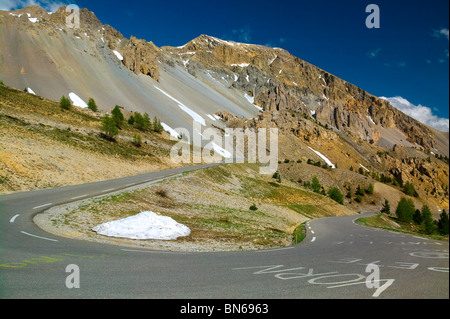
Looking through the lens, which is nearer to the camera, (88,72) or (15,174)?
(15,174)

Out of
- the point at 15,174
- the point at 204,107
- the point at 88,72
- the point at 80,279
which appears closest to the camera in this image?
the point at 80,279

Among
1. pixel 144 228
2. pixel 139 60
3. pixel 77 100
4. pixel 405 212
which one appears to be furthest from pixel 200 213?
pixel 139 60

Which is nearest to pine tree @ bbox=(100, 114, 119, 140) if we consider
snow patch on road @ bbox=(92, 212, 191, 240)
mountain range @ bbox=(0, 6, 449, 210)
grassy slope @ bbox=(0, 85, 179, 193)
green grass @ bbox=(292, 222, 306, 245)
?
grassy slope @ bbox=(0, 85, 179, 193)

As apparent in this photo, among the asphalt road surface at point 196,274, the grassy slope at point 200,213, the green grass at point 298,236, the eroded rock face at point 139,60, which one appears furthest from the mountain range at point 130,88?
the asphalt road surface at point 196,274

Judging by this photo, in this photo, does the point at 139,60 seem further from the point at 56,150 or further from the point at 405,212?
the point at 405,212

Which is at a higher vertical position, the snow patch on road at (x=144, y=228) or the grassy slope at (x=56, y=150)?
the grassy slope at (x=56, y=150)

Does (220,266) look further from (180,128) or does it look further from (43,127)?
(180,128)

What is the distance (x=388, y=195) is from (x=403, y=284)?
114940mm

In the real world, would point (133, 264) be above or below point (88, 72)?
below

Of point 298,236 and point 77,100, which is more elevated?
point 77,100

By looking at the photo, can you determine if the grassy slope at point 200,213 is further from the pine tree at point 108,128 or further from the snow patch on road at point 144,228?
the pine tree at point 108,128

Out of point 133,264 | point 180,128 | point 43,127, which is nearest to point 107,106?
point 180,128

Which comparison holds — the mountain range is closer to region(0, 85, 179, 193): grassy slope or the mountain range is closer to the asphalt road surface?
region(0, 85, 179, 193): grassy slope
